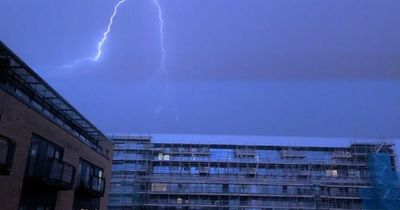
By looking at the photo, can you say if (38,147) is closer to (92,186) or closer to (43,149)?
(43,149)

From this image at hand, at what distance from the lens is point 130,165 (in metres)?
48.7

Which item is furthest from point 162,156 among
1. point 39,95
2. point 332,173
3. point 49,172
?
point 49,172

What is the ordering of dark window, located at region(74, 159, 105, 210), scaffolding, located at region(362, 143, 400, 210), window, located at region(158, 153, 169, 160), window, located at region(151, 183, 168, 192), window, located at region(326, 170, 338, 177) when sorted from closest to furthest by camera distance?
1. dark window, located at region(74, 159, 105, 210)
2. scaffolding, located at region(362, 143, 400, 210)
3. window, located at region(151, 183, 168, 192)
4. window, located at region(326, 170, 338, 177)
5. window, located at region(158, 153, 169, 160)

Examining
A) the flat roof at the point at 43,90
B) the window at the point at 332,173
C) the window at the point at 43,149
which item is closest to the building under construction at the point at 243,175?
the window at the point at 332,173

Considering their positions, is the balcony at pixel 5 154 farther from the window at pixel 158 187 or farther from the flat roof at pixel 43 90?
the window at pixel 158 187

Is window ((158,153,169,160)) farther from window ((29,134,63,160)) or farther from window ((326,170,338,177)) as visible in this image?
window ((29,134,63,160))

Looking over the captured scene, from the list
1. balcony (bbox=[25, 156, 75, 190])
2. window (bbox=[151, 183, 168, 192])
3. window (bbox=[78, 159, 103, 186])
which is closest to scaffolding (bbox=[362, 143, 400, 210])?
window (bbox=[151, 183, 168, 192])

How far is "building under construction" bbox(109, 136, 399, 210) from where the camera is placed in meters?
45.5

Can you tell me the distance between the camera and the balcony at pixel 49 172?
14047mm

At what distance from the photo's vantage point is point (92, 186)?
797 inches

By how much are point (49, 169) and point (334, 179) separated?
3746 centimetres

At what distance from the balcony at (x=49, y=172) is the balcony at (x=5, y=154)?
245 centimetres

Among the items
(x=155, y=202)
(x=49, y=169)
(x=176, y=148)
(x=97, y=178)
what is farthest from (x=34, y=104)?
(x=176, y=148)

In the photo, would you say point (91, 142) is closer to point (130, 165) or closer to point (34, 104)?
point (34, 104)
